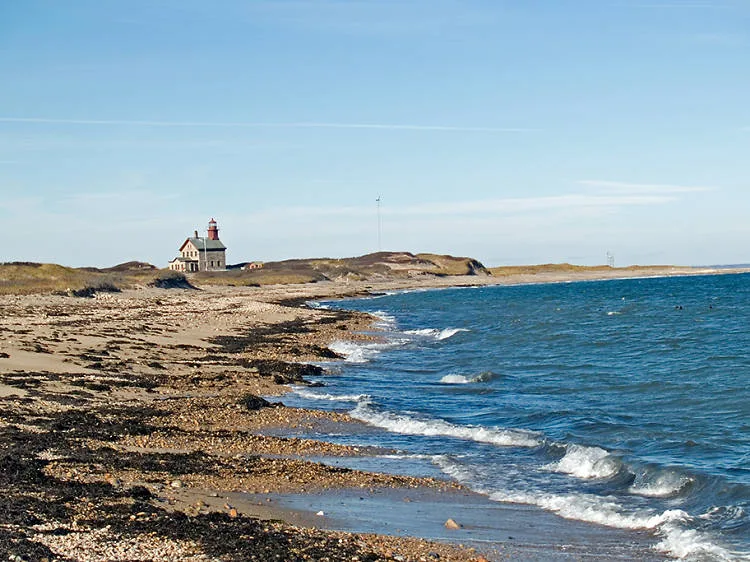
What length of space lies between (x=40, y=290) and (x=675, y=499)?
58.9 metres

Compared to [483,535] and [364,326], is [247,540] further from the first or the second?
[364,326]

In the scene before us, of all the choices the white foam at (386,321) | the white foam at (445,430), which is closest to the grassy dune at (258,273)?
the white foam at (386,321)

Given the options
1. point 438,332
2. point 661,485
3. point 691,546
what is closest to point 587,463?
point 661,485

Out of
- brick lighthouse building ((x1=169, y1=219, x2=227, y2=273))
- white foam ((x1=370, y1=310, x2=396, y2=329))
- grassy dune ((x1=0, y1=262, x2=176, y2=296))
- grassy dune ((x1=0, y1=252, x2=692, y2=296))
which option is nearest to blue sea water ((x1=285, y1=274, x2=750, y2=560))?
white foam ((x1=370, y1=310, x2=396, y2=329))

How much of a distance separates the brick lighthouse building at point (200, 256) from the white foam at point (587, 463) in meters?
120

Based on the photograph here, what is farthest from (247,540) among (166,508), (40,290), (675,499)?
(40,290)

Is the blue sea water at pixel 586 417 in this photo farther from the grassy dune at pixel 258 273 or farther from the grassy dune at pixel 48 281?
the grassy dune at pixel 258 273

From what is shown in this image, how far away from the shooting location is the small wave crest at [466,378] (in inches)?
1096

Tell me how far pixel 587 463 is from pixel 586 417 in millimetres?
4985

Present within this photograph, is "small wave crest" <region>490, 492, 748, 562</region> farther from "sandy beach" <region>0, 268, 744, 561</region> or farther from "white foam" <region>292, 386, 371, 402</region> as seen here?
"white foam" <region>292, 386, 371, 402</region>

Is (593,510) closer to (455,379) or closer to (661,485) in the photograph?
(661,485)

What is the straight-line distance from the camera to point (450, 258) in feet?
602

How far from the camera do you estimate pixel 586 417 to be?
2059cm

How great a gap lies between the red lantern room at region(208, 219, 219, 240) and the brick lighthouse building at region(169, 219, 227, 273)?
0.97m
